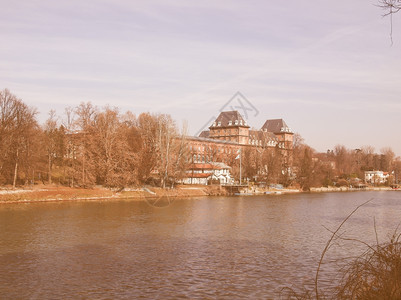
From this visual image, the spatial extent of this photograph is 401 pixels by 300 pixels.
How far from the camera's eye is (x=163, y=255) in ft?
81.9

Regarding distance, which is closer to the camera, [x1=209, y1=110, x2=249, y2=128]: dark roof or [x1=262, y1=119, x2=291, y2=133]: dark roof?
[x1=209, y1=110, x2=249, y2=128]: dark roof

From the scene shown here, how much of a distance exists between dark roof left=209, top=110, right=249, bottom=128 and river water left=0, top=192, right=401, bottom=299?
13033 cm

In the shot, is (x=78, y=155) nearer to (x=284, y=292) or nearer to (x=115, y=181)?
(x=115, y=181)

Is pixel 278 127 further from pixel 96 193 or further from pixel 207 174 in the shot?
pixel 96 193

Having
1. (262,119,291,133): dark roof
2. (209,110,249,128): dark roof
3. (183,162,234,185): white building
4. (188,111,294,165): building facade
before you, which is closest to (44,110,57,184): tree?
(183,162,234,185): white building

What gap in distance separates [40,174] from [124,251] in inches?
2318

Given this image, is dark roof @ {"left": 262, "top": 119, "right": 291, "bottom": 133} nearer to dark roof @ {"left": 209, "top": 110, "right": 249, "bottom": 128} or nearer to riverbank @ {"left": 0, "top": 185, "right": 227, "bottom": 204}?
dark roof @ {"left": 209, "top": 110, "right": 249, "bottom": 128}

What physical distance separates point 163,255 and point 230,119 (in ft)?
509

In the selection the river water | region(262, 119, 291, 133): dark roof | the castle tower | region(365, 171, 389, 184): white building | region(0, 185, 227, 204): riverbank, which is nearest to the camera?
the river water

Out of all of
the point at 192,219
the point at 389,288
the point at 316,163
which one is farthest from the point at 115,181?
the point at 316,163

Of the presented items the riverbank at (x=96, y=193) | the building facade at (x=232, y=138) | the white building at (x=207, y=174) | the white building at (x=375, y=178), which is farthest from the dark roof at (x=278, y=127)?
the riverbank at (x=96, y=193)

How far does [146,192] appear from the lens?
7425 cm

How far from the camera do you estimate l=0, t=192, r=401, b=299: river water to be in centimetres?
1847

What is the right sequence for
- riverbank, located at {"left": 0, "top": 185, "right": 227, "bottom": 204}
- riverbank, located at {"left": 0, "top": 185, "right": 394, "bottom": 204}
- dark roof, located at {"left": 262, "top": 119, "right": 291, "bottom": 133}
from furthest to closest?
dark roof, located at {"left": 262, "top": 119, "right": 291, "bottom": 133} < riverbank, located at {"left": 0, "top": 185, "right": 394, "bottom": 204} < riverbank, located at {"left": 0, "top": 185, "right": 227, "bottom": 204}
